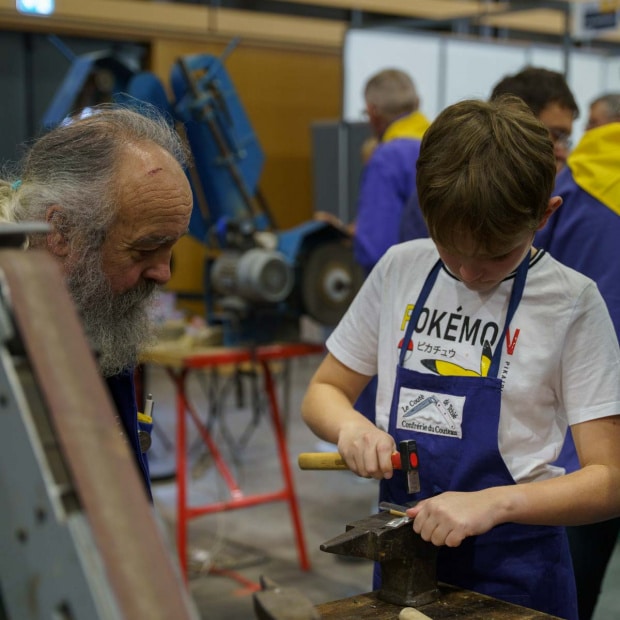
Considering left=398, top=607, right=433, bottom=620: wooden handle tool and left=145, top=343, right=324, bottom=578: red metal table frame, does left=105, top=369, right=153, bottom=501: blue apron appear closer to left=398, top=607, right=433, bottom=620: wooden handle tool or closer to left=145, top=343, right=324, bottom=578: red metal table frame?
left=398, top=607, right=433, bottom=620: wooden handle tool

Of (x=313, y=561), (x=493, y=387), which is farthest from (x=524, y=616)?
(x=313, y=561)

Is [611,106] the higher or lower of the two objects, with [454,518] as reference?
higher

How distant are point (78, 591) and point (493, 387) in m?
0.91

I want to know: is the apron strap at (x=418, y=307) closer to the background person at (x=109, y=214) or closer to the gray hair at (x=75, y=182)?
the background person at (x=109, y=214)

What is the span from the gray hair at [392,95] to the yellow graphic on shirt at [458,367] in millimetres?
2377

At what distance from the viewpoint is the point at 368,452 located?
4.56ft

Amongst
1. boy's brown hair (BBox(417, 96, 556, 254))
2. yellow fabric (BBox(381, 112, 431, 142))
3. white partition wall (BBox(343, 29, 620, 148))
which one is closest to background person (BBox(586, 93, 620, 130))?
yellow fabric (BBox(381, 112, 431, 142))

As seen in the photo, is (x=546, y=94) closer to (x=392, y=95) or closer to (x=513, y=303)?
(x=513, y=303)

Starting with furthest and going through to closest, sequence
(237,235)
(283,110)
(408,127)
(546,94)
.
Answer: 1. (283,110)
2. (237,235)
3. (408,127)
4. (546,94)

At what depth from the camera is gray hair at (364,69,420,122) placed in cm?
369

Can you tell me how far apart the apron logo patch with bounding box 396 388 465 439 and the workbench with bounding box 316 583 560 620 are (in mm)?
241

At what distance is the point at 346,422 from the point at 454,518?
0.95 ft

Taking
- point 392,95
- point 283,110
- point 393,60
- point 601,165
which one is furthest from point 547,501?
point 283,110

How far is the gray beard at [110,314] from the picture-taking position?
1.46 m
